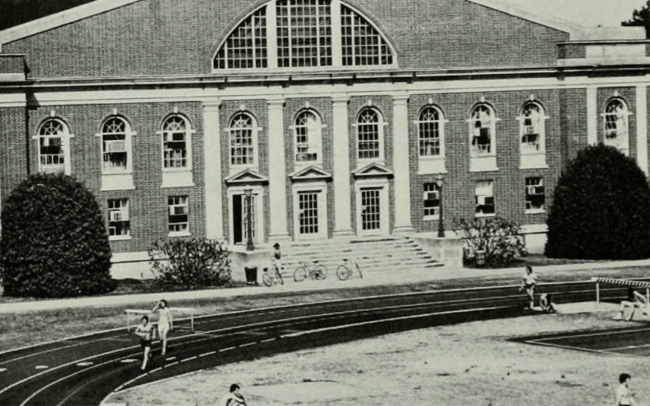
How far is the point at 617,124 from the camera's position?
69188 millimetres

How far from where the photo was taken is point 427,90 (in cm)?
6669

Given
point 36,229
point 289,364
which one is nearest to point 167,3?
point 36,229

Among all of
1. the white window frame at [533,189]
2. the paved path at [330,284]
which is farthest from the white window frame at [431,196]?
the paved path at [330,284]

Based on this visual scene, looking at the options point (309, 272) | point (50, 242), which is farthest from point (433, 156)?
point (50, 242)

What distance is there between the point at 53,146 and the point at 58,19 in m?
5.78

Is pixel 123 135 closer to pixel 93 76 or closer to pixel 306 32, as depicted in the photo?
pixel 93 76

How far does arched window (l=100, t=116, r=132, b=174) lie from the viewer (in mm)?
61844

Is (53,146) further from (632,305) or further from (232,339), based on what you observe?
(632,305)

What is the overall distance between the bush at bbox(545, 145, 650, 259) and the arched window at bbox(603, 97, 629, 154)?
4090 millimetres

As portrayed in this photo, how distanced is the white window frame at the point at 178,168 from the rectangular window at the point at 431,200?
12.0m

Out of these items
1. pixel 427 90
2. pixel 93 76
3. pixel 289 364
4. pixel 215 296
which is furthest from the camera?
pixel 427 90

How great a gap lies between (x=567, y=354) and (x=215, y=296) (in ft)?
62.7

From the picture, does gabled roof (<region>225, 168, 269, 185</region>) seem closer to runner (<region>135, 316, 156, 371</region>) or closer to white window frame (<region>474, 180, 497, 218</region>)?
white window frame (<region>474, 180, 497, 218</region>)

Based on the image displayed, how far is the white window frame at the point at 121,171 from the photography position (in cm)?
6181
